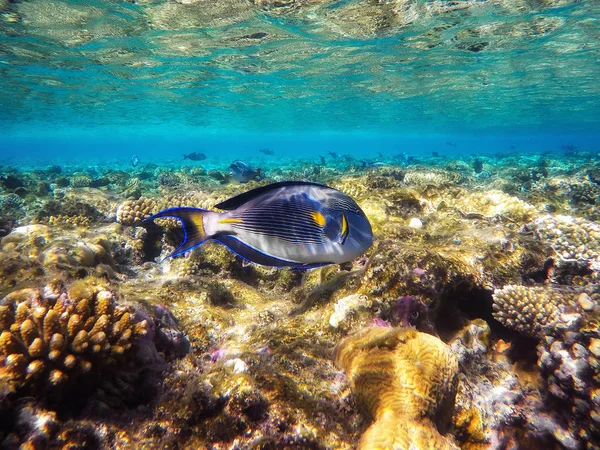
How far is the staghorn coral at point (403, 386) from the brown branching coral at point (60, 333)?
1.50m

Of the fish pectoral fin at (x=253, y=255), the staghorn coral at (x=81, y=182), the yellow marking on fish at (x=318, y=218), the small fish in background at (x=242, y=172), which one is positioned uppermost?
the yellow marking on fish at (x=318, y=218)

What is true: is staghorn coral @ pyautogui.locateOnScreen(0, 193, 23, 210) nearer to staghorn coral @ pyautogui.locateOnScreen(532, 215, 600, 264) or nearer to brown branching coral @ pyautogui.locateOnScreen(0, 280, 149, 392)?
brown branching coral @ pyautogui.locateOnScreen(0, 280, 149, 392)

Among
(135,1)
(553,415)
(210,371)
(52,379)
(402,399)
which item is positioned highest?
(135,1)

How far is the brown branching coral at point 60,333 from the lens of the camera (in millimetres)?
1661

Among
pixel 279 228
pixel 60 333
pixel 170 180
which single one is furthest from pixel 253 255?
pixel 170 180

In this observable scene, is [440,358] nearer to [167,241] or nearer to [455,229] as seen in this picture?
[455,229]

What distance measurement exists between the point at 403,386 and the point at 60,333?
208 cm

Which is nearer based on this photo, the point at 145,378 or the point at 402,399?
the point at 402,399

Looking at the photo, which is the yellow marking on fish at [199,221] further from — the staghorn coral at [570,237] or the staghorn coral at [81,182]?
the staghorn coral at [81,182]

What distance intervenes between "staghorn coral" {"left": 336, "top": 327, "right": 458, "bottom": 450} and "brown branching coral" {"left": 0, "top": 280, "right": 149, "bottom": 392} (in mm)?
1495

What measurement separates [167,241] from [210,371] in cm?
414

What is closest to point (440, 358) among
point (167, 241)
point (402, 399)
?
point (402, 399)

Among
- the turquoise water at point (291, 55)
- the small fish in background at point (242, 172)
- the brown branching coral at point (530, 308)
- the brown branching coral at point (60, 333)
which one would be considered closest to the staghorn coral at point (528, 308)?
the brown branching coral at point (530, 308)

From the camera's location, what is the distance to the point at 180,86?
25609 millimetres
